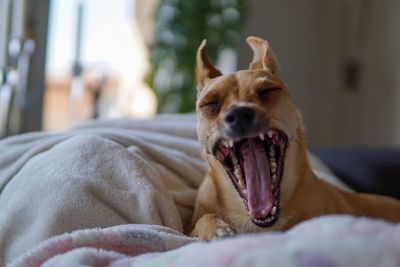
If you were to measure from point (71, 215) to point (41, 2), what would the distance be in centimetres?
189

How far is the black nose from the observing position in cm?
109

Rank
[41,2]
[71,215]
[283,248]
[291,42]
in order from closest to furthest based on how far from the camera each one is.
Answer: [283,248] < [71,215] < [41,2] < [291,42]

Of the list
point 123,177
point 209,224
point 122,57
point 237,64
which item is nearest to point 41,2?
point 122,57

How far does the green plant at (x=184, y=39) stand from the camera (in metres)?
3.27

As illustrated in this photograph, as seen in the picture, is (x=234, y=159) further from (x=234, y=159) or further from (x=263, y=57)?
(x=263, y=57)

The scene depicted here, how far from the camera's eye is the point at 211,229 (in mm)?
1115

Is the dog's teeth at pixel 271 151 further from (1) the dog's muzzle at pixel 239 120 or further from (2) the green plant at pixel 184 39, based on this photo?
(2) the green plant at pixel 184 39

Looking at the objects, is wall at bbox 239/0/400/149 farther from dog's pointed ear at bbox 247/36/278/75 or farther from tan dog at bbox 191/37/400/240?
tan dog at bbox 191/37/400/240

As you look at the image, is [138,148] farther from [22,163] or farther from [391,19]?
[391,19]

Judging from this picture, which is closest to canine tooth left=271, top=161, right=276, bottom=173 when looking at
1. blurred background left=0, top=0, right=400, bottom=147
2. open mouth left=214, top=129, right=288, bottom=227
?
open mouth left=214, top=129, right=288, bottom=227

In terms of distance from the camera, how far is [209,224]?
1143 mm

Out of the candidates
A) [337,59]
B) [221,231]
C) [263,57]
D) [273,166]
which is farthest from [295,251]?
[337,59]

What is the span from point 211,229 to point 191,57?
2.25m

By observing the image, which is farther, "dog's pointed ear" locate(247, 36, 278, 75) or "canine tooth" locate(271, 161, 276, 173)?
"dog's pointed ear" locate(247, 36, 278, 75)
